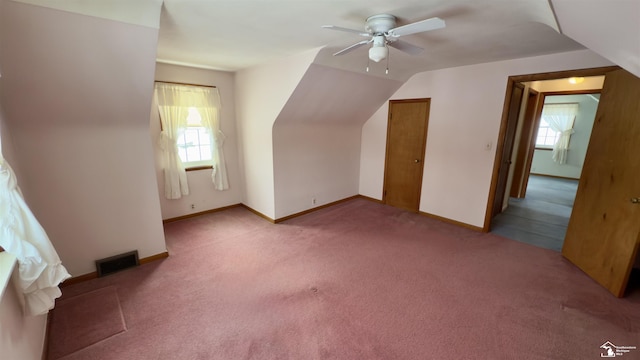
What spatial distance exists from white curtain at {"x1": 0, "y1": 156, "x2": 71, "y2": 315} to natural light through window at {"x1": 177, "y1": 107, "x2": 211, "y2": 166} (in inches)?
92.9

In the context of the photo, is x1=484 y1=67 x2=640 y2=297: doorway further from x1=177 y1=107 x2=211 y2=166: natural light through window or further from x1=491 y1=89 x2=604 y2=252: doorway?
x1=177 y1=107 x2=211 y2=166: natural light through window

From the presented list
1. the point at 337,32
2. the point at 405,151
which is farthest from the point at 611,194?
the point at 337,32

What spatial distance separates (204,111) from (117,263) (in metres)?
2.28

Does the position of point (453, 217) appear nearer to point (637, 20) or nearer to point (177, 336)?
point (637, 20)

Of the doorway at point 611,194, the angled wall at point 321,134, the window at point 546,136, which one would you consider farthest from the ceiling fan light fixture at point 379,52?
the window at point 546,136

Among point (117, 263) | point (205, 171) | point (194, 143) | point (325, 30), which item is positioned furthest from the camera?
point (205, 171)

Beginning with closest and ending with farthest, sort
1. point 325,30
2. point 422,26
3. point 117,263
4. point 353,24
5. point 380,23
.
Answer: point 422,26 → point 380,23 → point 353,24 → point 325,30 → point 117,263

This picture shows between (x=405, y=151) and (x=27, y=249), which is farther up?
(x=405, y=151)

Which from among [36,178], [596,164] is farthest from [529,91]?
[36,178]

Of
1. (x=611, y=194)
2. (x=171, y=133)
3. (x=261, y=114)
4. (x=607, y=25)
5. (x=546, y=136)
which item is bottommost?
(x=611, y=194)

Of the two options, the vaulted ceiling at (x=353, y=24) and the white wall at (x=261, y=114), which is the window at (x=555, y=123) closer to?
the vaulted ceiling at (x=353, y=24)

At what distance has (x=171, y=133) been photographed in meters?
3.48

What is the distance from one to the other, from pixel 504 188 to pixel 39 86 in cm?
568

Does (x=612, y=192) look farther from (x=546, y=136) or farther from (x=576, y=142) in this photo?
(x=546, y=136)
